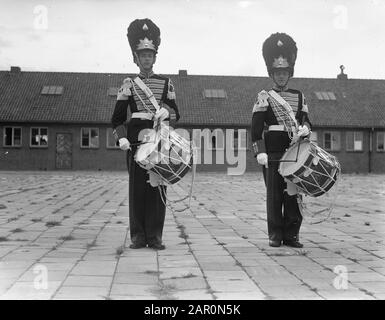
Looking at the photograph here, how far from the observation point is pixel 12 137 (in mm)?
37562

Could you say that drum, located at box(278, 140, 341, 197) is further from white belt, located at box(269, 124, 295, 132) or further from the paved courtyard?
the paved courtyard


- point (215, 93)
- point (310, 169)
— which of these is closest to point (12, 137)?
point (215, 93)

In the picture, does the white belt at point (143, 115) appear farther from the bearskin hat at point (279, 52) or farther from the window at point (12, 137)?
the window at point (12, 137)

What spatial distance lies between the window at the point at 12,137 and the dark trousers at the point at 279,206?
33245 millimetres

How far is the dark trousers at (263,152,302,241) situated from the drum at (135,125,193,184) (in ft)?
3.42

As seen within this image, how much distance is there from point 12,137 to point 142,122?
108ft

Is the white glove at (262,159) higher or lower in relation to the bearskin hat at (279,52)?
lower

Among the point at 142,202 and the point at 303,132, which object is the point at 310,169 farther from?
the point at 142,202

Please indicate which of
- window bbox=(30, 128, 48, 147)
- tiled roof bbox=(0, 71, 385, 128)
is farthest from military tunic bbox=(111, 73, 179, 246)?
window bbox=(30, 128, 48, 147)

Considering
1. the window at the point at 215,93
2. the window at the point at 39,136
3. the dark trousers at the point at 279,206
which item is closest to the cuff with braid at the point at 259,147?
the dark trousers at the point at 279,206

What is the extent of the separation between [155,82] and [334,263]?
2740mm

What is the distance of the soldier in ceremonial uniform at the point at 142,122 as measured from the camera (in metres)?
6.45
